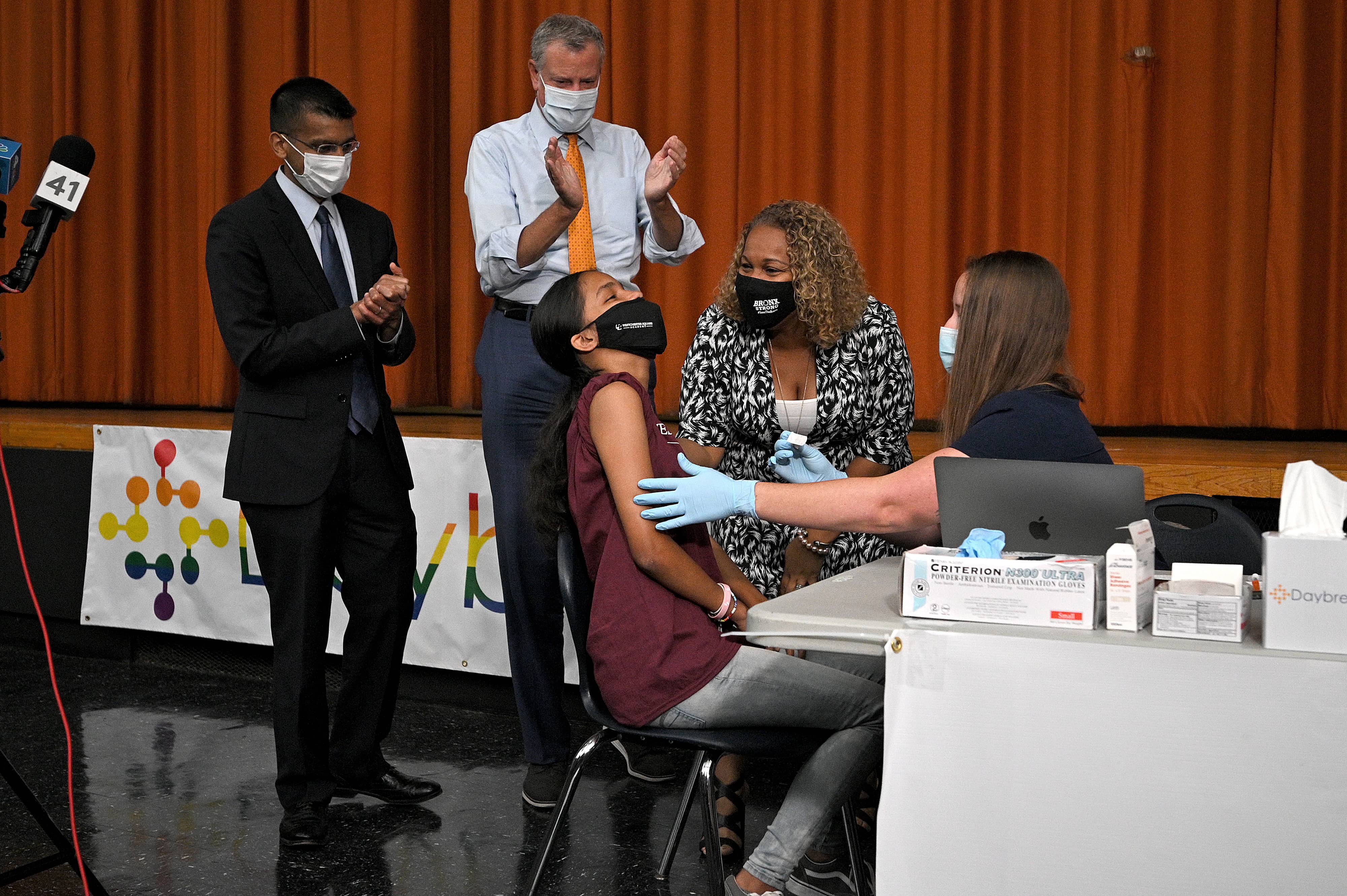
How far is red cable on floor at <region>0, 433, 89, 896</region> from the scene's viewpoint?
1.87 m

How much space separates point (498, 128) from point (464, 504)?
3.43 ft

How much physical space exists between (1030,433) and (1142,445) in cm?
210

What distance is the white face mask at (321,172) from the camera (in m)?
2.53

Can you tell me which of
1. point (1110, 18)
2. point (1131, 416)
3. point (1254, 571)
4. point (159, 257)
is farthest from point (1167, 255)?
point (159, 257)

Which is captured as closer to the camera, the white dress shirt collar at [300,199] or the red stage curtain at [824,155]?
the white dress shirt collar at [300,199]

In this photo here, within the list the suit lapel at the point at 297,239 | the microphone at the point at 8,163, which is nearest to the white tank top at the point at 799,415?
the suit lapel at the point at 297,239

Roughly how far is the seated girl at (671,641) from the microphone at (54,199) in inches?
33.8

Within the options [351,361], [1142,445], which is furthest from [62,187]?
[1142,445]

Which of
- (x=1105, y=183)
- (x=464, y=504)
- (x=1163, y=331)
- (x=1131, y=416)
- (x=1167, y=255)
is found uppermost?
(x=1105, y=183)

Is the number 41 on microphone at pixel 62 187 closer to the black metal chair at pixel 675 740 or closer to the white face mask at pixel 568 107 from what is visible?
the black metal chair at pixel 675 740

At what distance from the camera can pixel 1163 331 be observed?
13.2 feet

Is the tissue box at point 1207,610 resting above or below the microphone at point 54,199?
below

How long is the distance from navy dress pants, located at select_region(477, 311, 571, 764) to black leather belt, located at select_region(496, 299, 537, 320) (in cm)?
2

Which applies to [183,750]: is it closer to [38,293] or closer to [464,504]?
[464,504]
